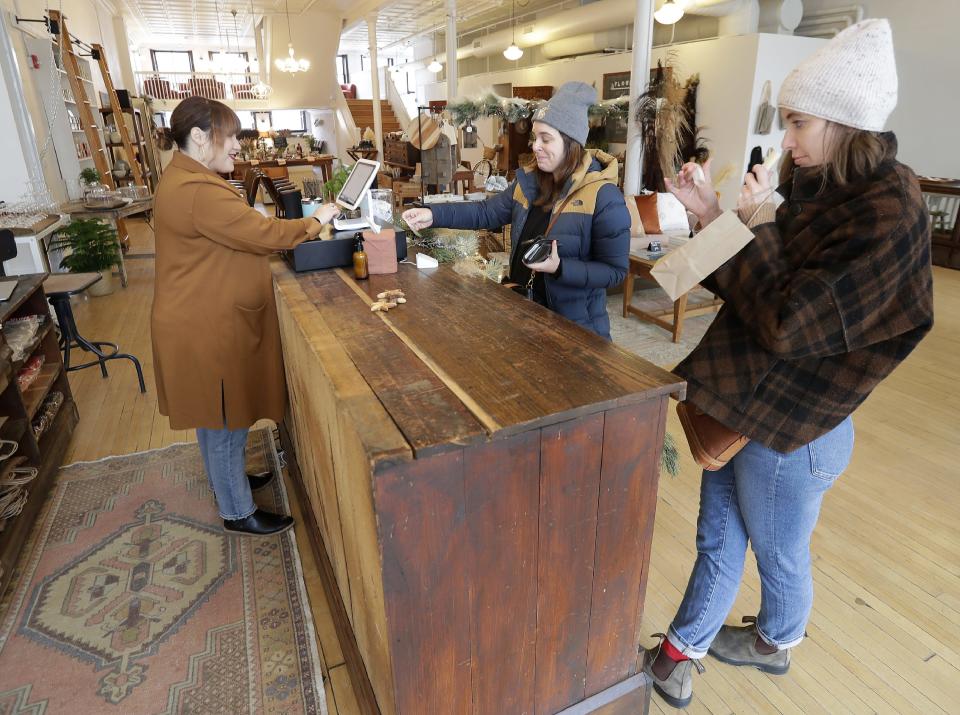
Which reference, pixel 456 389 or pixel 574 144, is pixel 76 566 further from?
pixel 574 144

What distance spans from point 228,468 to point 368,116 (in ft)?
48.9

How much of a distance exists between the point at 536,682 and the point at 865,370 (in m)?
0.97

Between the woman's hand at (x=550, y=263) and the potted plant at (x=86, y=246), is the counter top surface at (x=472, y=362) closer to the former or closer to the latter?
the woman's hand at (x=550, y=263)

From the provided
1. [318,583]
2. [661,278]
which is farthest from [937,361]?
[318,583]

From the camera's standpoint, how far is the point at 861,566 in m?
2.25

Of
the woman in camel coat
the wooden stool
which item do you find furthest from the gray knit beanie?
the wooden stool

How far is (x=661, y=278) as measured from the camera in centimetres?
127

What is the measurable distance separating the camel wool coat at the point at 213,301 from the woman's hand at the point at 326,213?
6 centimetres

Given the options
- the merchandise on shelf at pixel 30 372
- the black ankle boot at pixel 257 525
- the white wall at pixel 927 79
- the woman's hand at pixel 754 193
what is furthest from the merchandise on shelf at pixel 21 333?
the white wall at pixel 927 79

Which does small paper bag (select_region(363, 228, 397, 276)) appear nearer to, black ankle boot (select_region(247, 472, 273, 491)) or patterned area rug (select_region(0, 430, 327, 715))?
patterned area rug (select_region(0, 430, 327, 715))

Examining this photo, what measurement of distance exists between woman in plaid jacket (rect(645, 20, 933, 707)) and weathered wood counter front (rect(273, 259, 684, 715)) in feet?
0.69

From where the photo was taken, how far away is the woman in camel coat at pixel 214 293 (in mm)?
1792

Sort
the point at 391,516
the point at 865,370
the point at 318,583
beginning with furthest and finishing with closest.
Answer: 1. the point at 318,583
2. the point at 865,370
3. the point at 391,516

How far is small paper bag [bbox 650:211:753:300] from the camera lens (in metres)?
1.16
